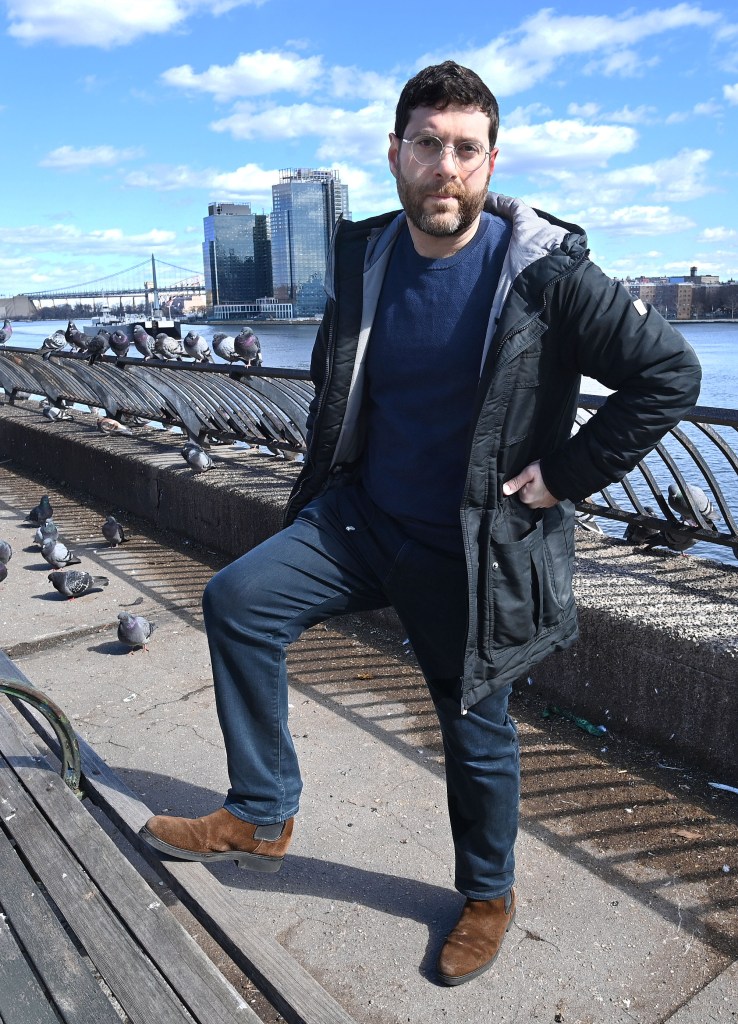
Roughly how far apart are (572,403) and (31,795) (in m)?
1.62

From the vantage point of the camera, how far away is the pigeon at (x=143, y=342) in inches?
360

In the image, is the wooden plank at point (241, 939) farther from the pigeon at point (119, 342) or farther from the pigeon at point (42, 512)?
the pigeon at point (119, 342)

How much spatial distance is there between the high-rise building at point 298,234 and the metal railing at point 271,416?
31.9 m

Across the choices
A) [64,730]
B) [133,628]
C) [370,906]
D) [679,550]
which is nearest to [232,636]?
[64,730]

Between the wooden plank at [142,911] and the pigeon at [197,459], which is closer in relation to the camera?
the wooden plank at [142,911]

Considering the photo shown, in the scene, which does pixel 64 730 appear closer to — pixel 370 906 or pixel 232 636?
pixel 232 636

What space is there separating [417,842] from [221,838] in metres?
0.66

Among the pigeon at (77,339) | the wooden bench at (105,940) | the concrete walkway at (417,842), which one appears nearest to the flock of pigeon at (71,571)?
the concrete walkway at (417,842)

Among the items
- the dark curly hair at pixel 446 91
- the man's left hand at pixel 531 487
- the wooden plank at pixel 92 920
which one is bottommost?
the wooden plank at pixel 92 920

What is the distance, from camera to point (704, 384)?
17.4 meters

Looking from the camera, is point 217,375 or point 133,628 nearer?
point 133,628

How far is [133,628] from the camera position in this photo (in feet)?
13.6

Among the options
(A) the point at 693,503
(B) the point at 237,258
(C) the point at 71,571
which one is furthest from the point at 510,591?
(B) the point at 237,258

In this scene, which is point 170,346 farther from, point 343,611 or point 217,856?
point 217,856
